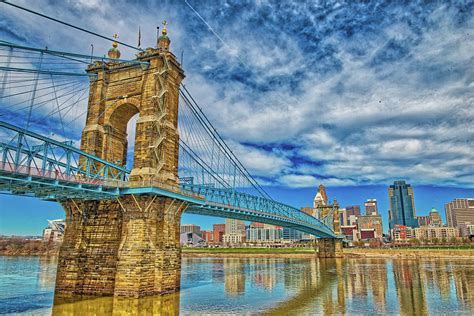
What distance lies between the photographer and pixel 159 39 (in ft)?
113

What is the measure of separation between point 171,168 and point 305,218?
228 ft

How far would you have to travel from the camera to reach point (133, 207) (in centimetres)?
3016

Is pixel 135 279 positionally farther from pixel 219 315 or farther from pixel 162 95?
pixel 162 95

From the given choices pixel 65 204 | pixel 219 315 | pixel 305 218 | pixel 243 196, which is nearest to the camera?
pixel 219 315

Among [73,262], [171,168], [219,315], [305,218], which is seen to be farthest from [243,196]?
[305,218]

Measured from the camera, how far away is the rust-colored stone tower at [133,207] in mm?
29141

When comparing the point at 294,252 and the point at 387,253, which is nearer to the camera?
the point at 387,253

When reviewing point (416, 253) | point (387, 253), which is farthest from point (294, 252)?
point (416, 253)

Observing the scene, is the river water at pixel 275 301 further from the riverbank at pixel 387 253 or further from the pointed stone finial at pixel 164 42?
the riverbank at pixel 387 253

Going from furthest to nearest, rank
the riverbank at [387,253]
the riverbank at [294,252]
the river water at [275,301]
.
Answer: the riverbank at [294,252], the riverbank at [387,253], the river water at [275,301]

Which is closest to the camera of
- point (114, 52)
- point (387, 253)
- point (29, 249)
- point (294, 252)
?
point (114, 52)

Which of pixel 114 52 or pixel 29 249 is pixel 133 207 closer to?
pixel 114 52

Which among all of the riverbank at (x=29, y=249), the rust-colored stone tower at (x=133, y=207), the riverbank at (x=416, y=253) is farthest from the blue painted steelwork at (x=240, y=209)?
the riverbank at (x=29, y=249)

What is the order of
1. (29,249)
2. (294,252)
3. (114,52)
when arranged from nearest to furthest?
(114,52)
(294,252)
(29,249)
